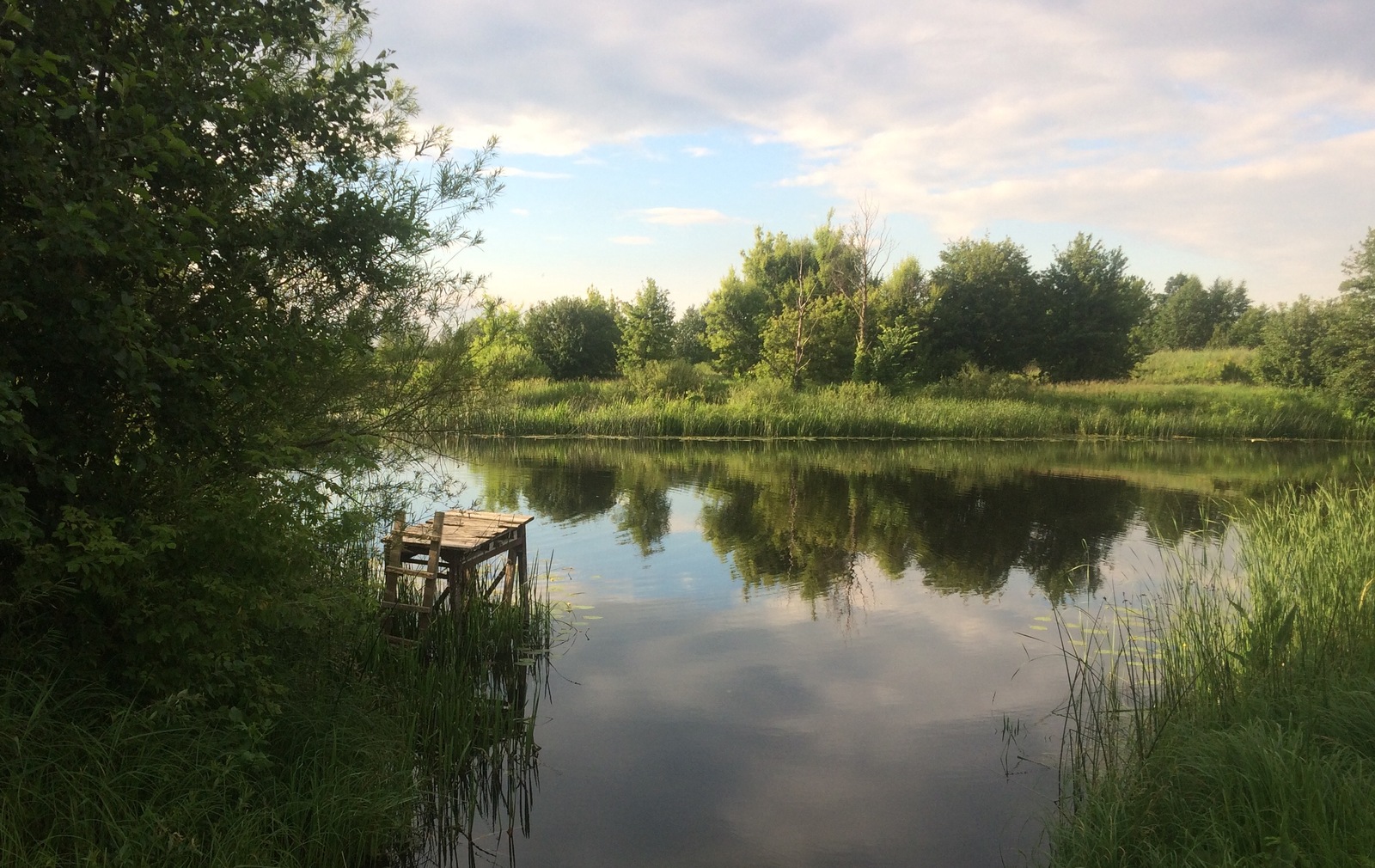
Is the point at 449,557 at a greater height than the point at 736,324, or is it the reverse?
the point at 736,324

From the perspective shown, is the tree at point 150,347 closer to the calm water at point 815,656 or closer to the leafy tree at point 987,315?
the calm water at point 815,656

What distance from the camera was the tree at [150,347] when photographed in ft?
10.2

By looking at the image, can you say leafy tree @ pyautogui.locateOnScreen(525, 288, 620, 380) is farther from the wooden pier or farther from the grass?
the wooden pier

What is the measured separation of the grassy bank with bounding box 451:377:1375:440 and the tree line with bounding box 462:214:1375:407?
230 centimetres

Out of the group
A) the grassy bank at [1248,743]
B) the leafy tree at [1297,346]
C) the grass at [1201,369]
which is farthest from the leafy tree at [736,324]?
the grassy bank at [1248,743]

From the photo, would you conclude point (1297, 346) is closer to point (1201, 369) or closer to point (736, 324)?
point (1201, 369)

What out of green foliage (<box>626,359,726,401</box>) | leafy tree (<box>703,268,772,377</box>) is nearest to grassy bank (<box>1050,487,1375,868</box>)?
green foliage (<box>626,359,726,401</box>)

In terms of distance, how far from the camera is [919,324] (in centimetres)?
3862

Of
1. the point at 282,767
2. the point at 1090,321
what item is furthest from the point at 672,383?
the point at 282,767

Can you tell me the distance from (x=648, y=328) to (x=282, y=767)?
37.1 metres

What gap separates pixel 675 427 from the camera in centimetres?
2795

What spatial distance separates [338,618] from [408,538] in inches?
89.1

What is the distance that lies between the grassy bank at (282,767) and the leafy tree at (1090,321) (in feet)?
125

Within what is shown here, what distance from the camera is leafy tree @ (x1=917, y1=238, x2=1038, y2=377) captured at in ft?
127
